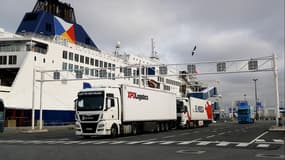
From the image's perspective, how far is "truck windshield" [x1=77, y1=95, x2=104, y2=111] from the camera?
22078 millimetres

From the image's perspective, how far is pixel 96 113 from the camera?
2180cm

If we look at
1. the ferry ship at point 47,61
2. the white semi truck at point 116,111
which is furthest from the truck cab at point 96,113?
the ferry ship at point 47,61

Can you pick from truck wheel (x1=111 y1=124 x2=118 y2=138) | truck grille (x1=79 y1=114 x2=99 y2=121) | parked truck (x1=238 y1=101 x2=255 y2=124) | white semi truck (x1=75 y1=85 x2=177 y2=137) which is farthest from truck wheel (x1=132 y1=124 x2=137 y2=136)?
parked truck (x1=238 y1=101 x2=255 y2=124)

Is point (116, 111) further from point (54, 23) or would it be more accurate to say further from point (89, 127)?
point (54, 23)

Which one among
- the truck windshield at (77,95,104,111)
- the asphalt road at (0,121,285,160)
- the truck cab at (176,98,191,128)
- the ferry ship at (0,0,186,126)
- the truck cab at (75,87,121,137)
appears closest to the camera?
the asphalt road at (0,121,285,160)

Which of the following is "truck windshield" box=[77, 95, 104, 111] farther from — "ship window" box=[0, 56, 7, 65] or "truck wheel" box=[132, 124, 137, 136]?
"ship window" box=[0, 56, 7, 65]

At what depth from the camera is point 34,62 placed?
1610 inches

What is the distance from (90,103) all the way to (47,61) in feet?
74.5

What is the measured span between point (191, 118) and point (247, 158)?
29.8m

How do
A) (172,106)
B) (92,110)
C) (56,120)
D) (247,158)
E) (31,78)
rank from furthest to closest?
(56,120) → (31,78) → (172,106) → (92,110) → (247,158)

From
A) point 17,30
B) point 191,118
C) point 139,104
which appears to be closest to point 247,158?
point 139,104

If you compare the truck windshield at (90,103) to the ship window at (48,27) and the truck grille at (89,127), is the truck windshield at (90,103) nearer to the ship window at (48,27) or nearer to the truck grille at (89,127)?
the truck grille at (89,127)

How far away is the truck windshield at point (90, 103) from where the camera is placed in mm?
22078

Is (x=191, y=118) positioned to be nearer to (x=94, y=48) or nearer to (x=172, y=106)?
(x=172, y=106)
